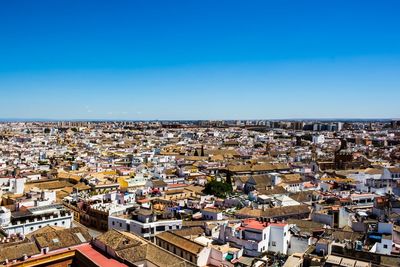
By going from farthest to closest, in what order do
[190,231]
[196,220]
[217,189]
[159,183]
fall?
1. [159,183]
2. [217,189]
3. [196,220]
4. [190,231]

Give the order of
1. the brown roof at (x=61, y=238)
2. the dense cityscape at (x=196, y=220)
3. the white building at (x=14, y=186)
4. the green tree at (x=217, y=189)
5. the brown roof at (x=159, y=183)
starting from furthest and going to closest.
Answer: the brown roof at (x=159, y=183)
the green tree at (x=217, y=189)
the white building at (x=14, y=186)
the brown roof at (x=61, y=238)
the dense cityscape at (x=196, y=220)

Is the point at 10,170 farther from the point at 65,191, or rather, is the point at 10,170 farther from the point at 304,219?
the point at 304,219

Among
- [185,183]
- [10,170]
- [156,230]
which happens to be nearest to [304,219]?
[156,230]

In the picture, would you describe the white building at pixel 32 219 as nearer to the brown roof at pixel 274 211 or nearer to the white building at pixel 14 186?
the white building at pixel 14 186

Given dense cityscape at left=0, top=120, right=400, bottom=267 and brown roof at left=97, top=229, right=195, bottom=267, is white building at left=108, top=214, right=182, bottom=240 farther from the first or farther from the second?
brown roof at left=97, top=229, right=195, bottom=267

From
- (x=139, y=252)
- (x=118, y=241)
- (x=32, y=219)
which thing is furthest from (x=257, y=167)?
(x=139, y=252)

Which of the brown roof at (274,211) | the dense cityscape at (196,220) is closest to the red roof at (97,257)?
Answer: the dense cityscape at (196,220)

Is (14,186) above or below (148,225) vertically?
below

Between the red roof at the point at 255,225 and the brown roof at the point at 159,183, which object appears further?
the brown roof at the point at 159,183

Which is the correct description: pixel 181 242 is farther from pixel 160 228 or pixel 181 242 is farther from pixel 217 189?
pixel 217 189

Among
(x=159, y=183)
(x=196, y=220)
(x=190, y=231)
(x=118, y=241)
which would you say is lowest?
(x=196, y=220)

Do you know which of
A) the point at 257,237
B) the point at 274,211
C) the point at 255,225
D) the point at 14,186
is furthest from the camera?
the point at 14,186
